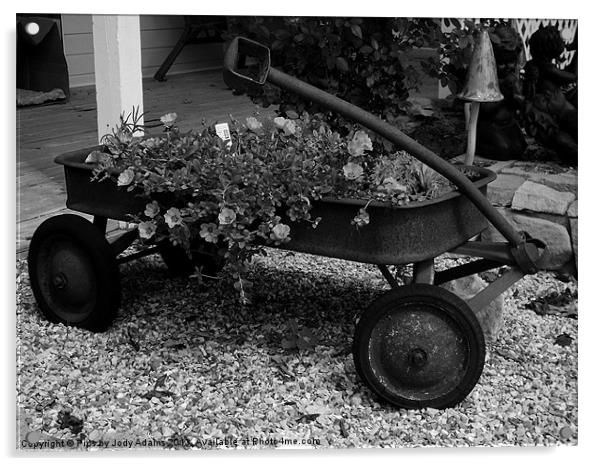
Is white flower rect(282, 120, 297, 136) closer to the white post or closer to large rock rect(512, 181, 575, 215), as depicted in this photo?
the white post

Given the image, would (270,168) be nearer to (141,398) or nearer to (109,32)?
(141,398)

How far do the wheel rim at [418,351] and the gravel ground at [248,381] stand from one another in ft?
0.31

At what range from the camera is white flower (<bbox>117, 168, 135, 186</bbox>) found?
286cm

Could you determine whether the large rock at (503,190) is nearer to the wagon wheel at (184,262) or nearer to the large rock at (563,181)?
the large rock at (563,181)

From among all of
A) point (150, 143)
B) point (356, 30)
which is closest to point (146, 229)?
point (150, 143)

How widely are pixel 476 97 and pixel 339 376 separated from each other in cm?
148

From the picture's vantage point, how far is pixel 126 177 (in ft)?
9.41

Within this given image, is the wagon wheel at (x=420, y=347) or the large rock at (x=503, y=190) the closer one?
the wagon wheel at (x=420, y=347)

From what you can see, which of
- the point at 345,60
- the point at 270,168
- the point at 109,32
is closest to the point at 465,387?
the point at 270,168

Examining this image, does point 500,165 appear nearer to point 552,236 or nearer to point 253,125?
point 552,236

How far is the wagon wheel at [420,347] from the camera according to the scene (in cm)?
263

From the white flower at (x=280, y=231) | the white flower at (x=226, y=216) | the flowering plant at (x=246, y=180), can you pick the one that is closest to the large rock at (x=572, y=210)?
the flowering plant at (x=246, y=180)

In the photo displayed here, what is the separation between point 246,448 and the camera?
2699 mm

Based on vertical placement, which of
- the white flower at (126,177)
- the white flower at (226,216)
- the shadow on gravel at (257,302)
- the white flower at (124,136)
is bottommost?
the shadow on gravel at (257,302)
